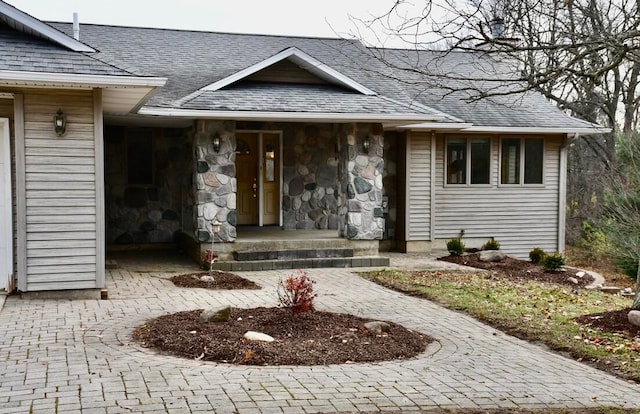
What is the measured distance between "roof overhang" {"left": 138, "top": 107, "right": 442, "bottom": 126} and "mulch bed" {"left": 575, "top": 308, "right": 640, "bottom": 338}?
5350mm

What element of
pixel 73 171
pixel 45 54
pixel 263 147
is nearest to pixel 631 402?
pixel 73 171

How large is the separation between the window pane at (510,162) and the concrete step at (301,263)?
5204 millimetres

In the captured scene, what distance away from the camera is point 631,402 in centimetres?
533

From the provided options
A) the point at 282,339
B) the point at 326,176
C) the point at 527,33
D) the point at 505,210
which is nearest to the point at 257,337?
the point at 282,339

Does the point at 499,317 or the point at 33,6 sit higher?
the point at 33,6

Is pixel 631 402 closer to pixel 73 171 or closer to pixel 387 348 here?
pixel 387 348

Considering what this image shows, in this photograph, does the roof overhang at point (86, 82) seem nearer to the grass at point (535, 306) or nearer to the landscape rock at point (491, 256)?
the grass at point (535, 306)

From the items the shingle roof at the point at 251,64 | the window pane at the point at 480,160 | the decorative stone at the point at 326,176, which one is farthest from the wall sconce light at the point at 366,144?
the window pane at the point at 480,160

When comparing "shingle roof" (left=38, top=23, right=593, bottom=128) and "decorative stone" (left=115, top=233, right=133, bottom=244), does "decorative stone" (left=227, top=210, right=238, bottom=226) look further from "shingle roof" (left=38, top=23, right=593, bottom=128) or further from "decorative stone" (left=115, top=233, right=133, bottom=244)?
"decorative stone" (left=115, top=233, right=133, bottom=244)

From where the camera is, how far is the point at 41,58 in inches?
347

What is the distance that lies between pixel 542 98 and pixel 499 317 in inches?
453

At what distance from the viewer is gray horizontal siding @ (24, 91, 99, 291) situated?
8.98 meters

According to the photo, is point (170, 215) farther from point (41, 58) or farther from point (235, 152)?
point (41, 58)

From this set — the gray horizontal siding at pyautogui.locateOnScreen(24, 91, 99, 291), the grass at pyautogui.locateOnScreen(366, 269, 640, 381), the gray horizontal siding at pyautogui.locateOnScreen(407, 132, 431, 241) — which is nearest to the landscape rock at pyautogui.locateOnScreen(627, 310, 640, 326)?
the grass at pyautogui.locateOnScreen(366, 269, 640, 381)
